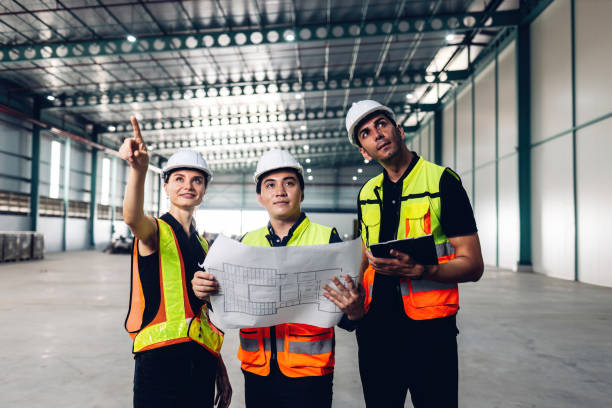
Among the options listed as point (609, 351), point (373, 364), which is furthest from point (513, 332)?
point (373, 364)

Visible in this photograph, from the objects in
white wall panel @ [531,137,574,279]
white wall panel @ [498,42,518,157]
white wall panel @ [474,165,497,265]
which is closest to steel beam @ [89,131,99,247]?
white wall panel @ [474,165,497,265]

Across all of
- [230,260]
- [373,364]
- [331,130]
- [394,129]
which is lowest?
[373,364]

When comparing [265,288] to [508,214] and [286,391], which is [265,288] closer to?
[286,391]

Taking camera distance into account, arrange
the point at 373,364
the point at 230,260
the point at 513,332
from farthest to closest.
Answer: the point at 513,332 < the point at 373,364 < the point at 230,260

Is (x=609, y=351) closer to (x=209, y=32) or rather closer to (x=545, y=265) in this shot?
(x=545, y=265)

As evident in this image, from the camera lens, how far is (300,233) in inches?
80.7

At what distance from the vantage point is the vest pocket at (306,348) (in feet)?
5.90

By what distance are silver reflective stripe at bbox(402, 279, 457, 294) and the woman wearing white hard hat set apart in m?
1.01

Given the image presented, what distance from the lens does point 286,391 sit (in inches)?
71.5

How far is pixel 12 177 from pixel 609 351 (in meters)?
24.4

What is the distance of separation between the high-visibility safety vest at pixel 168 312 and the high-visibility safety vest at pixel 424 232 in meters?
0.86

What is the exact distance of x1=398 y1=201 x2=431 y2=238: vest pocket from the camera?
184 cm

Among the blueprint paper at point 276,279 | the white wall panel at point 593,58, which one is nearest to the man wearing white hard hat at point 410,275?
the blueprint paper at point 276,279

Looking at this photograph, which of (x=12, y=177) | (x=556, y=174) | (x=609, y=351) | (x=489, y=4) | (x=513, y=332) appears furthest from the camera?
(x=12, y=177)
